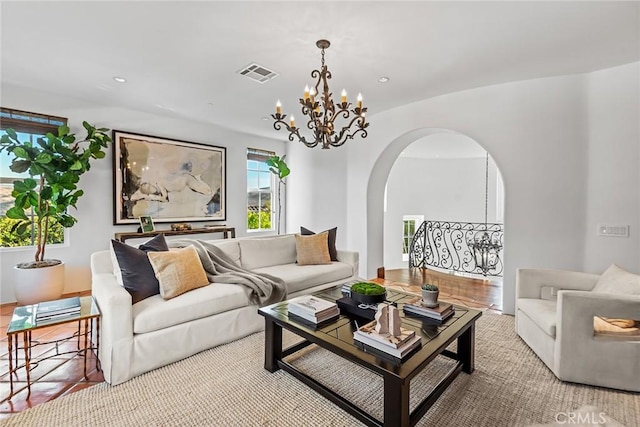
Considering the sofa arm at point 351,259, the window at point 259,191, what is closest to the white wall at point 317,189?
the window at point 259,191

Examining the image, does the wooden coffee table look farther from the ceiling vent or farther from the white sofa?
the ceiling vent

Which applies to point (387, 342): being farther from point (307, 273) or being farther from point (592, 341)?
point (307, 273)

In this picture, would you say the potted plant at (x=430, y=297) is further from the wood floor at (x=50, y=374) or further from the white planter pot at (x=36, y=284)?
the white planter pot at (x=36, y=284)

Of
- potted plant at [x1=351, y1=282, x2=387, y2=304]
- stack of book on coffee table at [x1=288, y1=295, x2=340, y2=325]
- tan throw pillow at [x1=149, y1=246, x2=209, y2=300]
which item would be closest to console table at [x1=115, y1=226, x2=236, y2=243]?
tan throw pillow at [x1=149, y1=246, x2=209, y2=300]

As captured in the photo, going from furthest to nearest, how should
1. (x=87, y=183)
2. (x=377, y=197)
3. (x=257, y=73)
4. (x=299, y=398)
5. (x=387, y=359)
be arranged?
(x=377, y=197) < (x=87, y=183) < (x=257, y=73) < (x=299, y=398) < (x=387, y=359)

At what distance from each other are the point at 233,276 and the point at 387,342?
5.88ft

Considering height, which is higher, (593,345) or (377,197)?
(377,197)

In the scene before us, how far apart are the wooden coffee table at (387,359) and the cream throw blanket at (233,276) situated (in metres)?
0.54

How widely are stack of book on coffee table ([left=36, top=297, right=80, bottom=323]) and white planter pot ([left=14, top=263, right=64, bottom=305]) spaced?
5.83ft

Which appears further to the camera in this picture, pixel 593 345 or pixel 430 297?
pixel 430 297

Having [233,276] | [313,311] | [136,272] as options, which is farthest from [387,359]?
[136,272]

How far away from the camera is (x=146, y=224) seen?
456 centimetres

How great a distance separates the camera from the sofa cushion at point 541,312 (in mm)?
2166

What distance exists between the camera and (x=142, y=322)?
7.08ft
